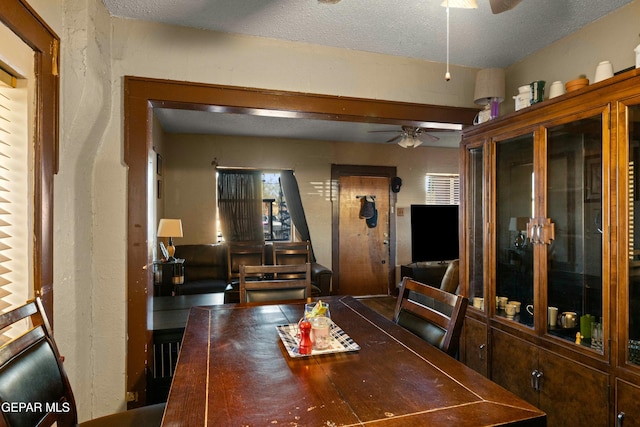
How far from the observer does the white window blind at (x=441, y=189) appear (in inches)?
242

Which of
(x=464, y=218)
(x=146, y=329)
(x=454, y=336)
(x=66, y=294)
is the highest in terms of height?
(x=464, y=218)

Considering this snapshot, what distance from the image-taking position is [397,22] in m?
2.14

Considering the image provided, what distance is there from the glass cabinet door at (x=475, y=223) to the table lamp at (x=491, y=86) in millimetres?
331

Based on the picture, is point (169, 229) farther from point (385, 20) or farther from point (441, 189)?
point (441, 189)

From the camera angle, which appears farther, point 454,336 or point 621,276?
point 621,276

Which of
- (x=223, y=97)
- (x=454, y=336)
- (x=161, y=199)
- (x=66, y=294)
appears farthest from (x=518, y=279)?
(x=161, y=199)

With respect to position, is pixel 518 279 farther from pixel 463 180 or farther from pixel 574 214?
pixel 463 180

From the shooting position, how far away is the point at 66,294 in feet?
5.78

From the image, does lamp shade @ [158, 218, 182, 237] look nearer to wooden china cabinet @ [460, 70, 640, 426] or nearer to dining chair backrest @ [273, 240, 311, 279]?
dining chair backrest @ [273, 240, 311, 279]

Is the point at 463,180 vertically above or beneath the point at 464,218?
above

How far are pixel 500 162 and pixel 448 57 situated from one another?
849 millimetres

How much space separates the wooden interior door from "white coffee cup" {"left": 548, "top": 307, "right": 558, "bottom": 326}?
12.5 feet

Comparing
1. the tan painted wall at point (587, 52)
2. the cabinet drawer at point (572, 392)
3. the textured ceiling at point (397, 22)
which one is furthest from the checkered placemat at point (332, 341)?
the tan painted wall at point (587, 52)

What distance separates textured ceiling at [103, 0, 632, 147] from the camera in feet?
6.44
